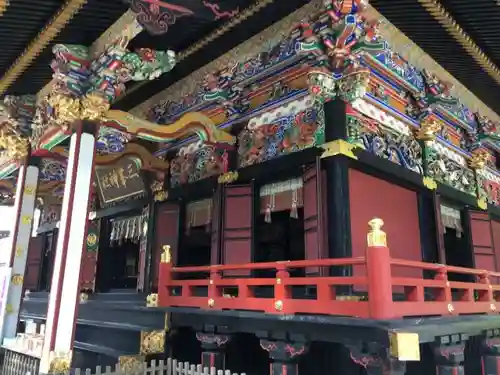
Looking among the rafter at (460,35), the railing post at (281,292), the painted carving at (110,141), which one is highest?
the rafter at (460,35)

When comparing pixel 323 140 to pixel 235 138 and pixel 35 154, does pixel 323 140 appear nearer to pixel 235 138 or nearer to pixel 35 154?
pixel 235 138

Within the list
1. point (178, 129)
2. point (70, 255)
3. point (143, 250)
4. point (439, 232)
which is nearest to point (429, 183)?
point (439, 232)

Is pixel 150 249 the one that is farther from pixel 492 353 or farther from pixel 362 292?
pixel 492 353

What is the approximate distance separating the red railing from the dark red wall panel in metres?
0.39

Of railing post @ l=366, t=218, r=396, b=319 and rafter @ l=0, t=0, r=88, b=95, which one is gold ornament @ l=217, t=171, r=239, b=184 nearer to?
rafter @ l=0, t=0, r=88, b=95

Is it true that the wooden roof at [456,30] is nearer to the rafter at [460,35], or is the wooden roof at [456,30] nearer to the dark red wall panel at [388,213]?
the rafter at [460,35]

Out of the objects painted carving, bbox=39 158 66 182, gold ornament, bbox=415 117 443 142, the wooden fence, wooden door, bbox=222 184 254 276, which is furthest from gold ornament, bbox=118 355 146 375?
painted carving, bbox=39 158 66 182

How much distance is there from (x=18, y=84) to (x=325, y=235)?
6.82 m

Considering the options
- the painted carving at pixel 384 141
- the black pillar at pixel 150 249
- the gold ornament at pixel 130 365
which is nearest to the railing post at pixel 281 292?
the gold ornament at pixel 130 365

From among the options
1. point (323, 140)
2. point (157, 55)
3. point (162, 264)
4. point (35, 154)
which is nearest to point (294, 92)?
point (323, 140)

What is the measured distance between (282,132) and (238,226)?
1893 millimetres

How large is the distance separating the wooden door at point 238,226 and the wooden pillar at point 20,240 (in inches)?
173

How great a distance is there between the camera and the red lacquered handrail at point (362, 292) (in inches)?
177

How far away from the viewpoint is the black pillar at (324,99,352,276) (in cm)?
639
